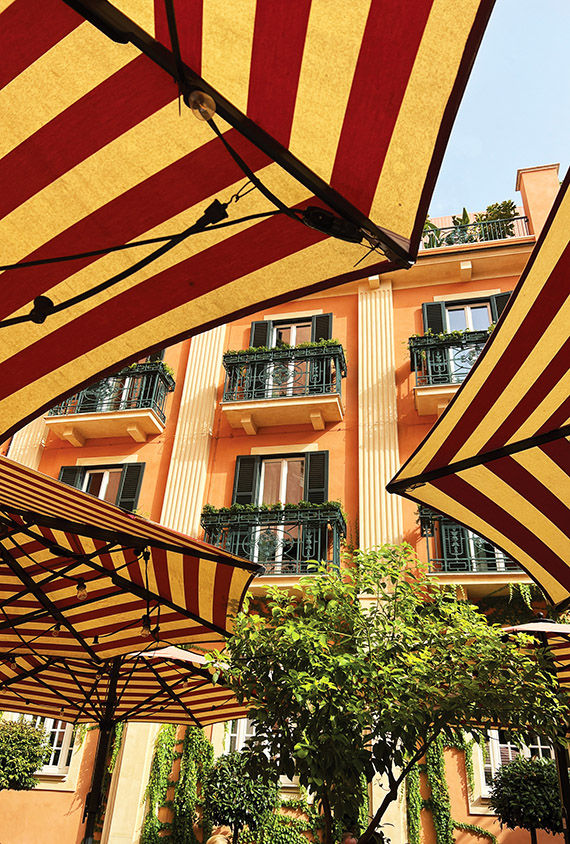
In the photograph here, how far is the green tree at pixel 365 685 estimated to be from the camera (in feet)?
14.0

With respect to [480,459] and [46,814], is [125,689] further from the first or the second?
[46,814]

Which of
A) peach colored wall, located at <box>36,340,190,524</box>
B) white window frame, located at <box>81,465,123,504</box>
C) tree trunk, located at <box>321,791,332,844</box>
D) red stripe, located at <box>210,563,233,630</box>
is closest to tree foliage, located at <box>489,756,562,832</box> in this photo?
tree trunk, located at <box>321,791,332,844</box>

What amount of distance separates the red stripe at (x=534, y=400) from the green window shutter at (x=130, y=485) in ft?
35.7

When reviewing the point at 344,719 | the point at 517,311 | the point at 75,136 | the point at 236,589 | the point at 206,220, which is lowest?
the point at 344,719

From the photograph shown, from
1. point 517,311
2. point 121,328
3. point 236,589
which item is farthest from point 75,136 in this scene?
point 236,589

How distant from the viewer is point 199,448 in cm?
1490

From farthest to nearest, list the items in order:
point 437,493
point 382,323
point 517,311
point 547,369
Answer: point 382,323 < point 437,493 < point 547,369 < point 517,311

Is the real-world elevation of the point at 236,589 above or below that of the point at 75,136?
below

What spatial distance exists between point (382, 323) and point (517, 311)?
1167 cm

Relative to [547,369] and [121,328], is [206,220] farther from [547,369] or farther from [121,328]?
[547,369]

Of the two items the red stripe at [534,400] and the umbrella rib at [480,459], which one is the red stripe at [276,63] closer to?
the red stripe at [534,400]

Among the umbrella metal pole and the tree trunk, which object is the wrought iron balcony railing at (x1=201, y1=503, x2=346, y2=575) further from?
the tree trunk

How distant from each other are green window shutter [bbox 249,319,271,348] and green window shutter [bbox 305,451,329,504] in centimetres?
330

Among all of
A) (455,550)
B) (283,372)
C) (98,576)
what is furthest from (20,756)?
(283,372)
